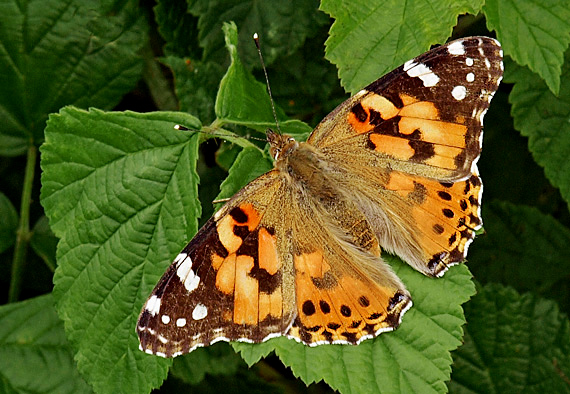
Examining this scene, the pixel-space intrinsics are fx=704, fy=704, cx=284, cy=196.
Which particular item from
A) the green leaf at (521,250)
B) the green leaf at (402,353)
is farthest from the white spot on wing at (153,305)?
the green leaf at (521,250)

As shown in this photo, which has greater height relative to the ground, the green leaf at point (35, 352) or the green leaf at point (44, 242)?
the green leaf at point (44, 242)

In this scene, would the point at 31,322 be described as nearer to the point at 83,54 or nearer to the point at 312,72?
the point at 83,54

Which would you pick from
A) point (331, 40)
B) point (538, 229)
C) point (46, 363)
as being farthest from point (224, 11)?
point (538, 229)

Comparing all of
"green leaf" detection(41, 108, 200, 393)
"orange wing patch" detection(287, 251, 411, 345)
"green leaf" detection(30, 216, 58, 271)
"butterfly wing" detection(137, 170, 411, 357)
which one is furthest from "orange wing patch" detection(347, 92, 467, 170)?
"green leaf" detection(30, 216, 58, 271)

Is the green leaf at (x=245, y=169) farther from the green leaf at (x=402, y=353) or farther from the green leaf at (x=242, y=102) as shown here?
the green leaf at (x=402, y=353)

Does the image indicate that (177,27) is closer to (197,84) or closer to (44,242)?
(197,84)

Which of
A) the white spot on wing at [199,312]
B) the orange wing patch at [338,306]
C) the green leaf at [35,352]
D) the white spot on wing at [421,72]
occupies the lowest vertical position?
the green leaf at [35,352]

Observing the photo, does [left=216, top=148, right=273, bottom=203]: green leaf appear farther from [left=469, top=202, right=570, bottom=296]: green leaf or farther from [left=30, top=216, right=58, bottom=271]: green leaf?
[left=469, top=202, right=570, bottom=296]: green leaf
